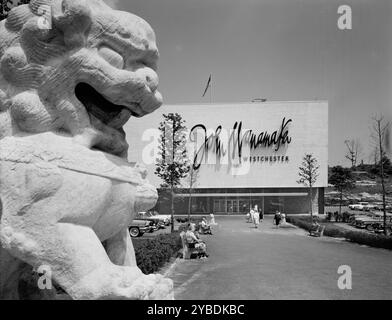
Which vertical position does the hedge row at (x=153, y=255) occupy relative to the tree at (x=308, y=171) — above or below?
below

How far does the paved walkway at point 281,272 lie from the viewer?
26.9 ft

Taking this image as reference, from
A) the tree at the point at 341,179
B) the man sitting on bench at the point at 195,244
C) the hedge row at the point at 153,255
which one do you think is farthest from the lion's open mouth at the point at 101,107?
the tree at the point at 341,179

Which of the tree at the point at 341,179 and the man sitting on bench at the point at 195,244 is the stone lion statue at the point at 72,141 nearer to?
the man sitting on bench at the point at 195,244

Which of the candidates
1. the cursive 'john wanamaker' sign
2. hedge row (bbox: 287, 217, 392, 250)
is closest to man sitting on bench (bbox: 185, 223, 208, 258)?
hedge row (bbox: 287, 217, 392, 250)

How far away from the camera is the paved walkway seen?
8.21m

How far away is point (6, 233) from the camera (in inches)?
93.3

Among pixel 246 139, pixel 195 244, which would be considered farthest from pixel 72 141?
pixel 246 139

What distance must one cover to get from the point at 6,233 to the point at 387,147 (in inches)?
757

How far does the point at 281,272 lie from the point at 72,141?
30.3 ft

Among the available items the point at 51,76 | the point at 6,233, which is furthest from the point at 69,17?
the point at 6,233

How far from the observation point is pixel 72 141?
2.64m

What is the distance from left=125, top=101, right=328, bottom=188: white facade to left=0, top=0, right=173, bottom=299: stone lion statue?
34465 millimetres

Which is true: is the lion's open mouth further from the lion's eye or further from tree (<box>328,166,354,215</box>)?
tree (<box>328,166,354,215</box>)
